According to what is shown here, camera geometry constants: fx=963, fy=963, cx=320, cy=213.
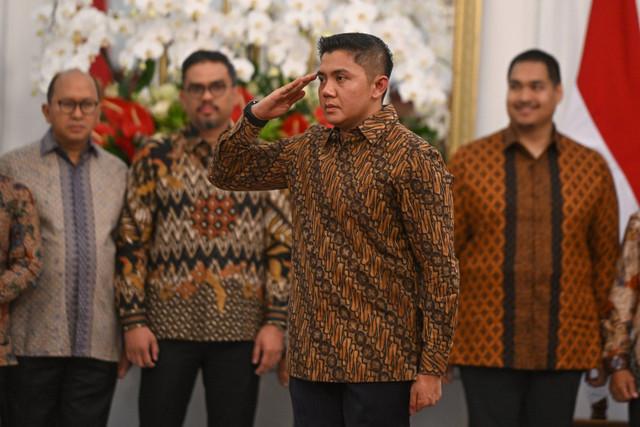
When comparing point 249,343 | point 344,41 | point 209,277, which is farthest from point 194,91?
point 344,41

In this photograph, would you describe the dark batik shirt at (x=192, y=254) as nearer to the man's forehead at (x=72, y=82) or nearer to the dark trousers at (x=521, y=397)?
the man's forehead at (x=72, y=82)

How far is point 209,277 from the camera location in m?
3.05

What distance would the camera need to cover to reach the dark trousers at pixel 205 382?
10.0 ft

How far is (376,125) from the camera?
7.33 feet

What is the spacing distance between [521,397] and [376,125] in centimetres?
131

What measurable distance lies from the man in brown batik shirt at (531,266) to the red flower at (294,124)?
63 centimetres

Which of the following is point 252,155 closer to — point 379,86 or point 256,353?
point 379,86

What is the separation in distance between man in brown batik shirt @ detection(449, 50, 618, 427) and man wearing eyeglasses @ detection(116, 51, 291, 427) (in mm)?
631

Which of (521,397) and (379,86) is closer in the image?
(379,86)

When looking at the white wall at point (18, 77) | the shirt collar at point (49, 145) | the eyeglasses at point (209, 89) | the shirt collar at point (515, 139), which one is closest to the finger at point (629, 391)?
the shirt collar at point (515, 139)

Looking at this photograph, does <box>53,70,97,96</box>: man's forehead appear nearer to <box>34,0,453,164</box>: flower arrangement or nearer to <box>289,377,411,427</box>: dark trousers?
<box>34,0,453,164</box>: flower arrangement

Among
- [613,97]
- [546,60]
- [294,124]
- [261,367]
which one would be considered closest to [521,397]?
[261,367]

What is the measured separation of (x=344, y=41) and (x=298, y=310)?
2.07ft

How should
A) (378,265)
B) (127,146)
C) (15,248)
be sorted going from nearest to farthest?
(378,265)
(15,248)
(127,146)
